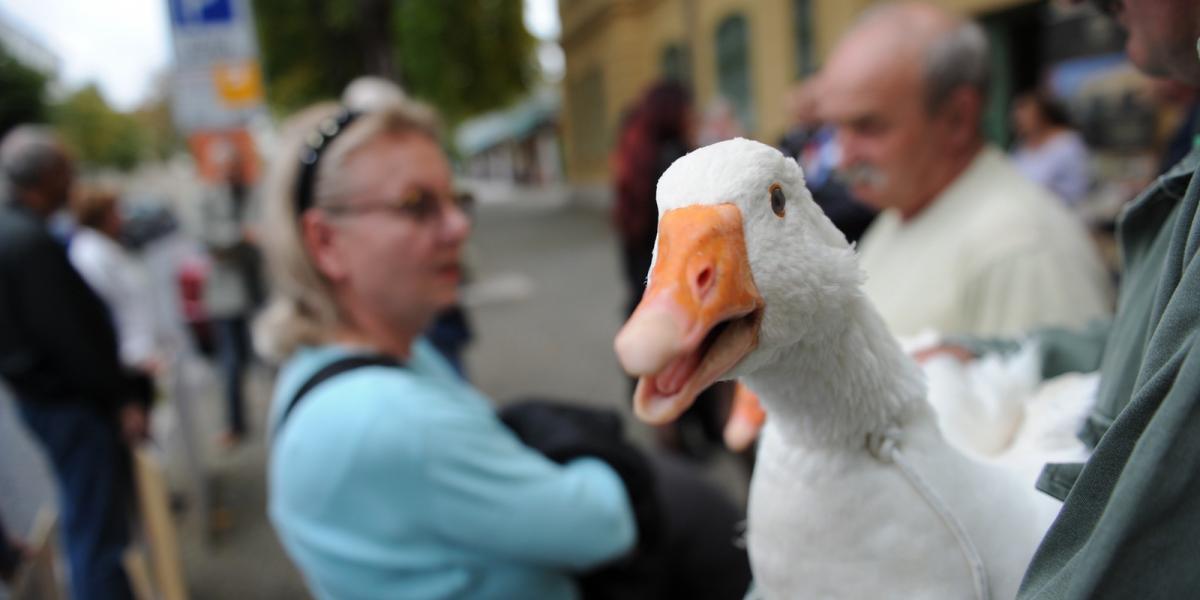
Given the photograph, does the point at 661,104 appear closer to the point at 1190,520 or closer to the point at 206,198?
the point at 1190,520

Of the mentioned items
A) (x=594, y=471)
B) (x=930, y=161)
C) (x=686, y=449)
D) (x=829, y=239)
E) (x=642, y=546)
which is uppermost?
(x=829, y=239)

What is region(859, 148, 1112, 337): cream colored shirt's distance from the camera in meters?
1.47

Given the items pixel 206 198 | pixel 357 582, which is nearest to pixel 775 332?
pixel 357 582

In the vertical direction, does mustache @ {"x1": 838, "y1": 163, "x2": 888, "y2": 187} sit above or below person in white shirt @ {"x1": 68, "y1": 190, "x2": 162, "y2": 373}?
above

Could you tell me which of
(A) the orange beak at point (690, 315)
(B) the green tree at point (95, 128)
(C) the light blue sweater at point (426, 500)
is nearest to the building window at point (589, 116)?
(B) the green tree at point (95, 128)

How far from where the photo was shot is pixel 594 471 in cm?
142

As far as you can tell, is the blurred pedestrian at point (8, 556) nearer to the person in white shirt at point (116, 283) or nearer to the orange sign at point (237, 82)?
the person in white shirt at point (116, 283)

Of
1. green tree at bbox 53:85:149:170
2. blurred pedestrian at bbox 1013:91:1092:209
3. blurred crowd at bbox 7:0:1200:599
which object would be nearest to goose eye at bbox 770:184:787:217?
blurred crowd at bbox 7:0:1200:599

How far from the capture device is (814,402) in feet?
2.09

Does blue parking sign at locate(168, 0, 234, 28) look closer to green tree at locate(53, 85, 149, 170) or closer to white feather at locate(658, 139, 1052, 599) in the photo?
white feather at locate(658, 139, 1052, 599)

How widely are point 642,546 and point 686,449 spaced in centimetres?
270

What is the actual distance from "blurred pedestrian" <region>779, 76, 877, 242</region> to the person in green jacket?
3.34 feet

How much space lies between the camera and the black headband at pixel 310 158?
5.25 ft

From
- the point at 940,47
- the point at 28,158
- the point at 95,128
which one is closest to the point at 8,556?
the point at 28,158
